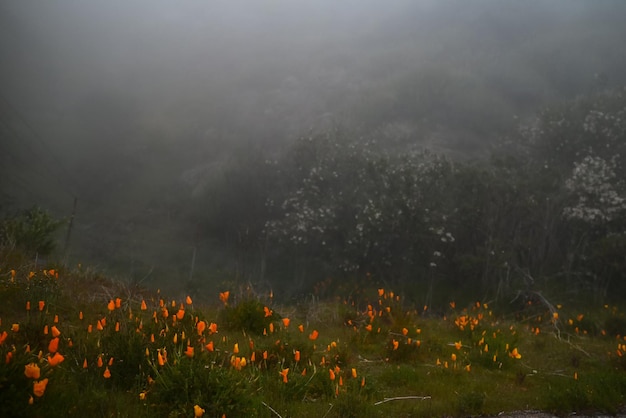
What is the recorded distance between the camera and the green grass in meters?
3.27

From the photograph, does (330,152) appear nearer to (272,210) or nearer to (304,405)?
(272,210)

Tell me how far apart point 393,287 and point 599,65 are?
37.6 meters

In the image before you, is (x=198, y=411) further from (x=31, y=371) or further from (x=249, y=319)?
(x=249, y=319)

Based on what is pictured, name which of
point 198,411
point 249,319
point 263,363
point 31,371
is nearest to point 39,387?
point 31,371

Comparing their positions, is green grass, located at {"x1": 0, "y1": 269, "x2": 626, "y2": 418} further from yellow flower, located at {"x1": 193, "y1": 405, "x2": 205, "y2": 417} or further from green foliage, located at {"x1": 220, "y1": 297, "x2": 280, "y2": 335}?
yellow flower, located at {"x1": 193, "y1": 405, "x2": 205, "y2": 417}

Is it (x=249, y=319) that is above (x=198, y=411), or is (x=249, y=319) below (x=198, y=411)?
below

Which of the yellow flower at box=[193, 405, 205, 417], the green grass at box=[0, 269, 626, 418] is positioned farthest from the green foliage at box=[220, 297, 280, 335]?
the yellow flower at box=[193, 405, 205, 417]

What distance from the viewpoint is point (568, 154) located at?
27531mm

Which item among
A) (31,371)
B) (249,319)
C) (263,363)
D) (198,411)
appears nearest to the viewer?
(31,371)

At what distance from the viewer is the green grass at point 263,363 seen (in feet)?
10.7

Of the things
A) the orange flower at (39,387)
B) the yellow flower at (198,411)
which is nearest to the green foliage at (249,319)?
the yellow flower at (198,411)

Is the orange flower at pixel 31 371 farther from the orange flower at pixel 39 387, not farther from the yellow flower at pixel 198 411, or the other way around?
the yellow flower at pixel 198 411

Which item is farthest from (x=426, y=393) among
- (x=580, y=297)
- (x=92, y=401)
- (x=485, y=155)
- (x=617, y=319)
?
(x=485, y=155)

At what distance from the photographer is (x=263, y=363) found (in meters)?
4.79
